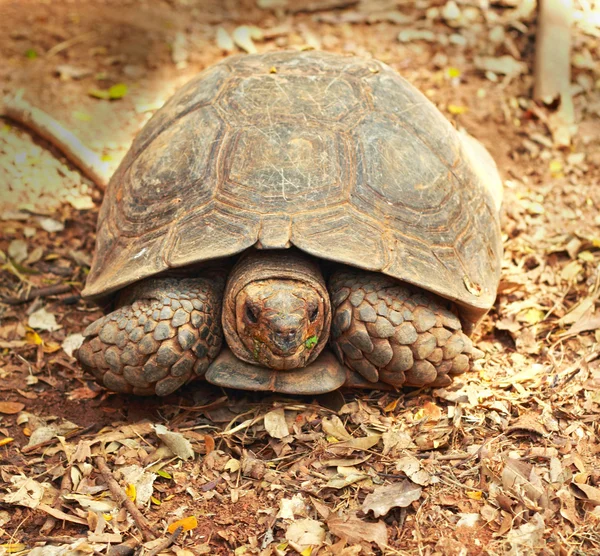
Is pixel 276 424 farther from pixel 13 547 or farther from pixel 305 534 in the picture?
pixel 13 547

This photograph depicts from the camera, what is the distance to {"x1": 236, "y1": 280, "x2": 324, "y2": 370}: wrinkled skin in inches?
145

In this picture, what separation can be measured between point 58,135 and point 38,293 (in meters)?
1.65

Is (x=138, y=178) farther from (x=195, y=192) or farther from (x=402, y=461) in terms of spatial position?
(x=402, y=461)

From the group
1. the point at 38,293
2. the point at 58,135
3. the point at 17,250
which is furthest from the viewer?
the point at 58,135

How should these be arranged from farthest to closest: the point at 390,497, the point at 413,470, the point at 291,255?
the point at 291,255, the point at 413,470, the point at 390,497

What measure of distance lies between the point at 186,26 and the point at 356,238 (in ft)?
15.5

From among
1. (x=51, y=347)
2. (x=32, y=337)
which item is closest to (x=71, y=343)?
(x=51, y=347)

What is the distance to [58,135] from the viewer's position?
245 inches

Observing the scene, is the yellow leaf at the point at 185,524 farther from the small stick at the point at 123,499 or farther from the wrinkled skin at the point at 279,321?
the wrinkled skin at the point at 279,321

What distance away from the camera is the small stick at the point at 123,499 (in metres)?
3.38

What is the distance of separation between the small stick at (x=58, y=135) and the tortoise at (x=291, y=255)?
5.60 ft

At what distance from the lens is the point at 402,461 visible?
3.60m

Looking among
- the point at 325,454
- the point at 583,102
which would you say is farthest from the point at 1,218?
the point at 583,102

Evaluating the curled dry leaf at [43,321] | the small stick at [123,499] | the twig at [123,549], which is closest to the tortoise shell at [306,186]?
the curled dry leaf at [43,321]
